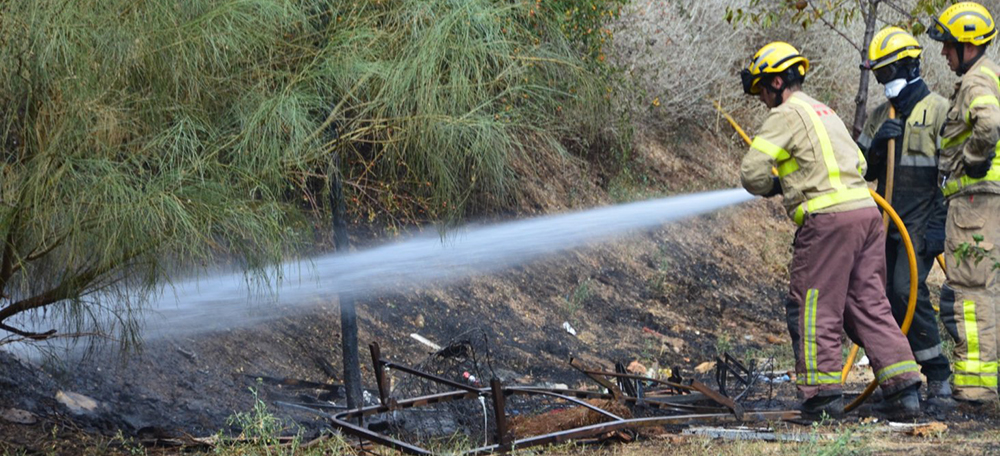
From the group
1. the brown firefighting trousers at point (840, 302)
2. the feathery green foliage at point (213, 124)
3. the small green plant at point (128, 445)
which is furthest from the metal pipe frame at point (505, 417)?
the small green plant at point (128, 445)

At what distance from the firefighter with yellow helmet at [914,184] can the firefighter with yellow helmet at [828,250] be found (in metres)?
0.56

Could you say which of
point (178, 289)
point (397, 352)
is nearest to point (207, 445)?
point (178, 289)

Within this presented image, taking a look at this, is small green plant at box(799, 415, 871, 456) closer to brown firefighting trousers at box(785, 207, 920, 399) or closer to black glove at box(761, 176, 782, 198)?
brown firefighting trousers at box(785, 207, 920, 399)

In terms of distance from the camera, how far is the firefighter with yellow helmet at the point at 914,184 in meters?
5.54

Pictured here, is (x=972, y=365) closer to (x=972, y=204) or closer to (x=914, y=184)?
(x=972, y=204)

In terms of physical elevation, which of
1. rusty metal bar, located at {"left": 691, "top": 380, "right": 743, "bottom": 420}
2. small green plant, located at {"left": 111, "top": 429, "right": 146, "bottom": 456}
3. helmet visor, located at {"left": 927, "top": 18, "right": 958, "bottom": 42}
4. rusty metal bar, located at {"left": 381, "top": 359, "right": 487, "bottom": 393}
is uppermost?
helmet visor, located at {"left": 927, "top": 18, "right": 958, "bottom": 42}

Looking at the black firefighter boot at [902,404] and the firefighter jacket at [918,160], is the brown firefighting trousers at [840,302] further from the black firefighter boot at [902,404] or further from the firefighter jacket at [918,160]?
the firefighter jacket at [918,160]

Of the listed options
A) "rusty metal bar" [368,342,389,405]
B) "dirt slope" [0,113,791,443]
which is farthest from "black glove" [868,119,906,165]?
"rusty metal bar" [368,342,389,405]

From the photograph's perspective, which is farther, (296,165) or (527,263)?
(527,263)

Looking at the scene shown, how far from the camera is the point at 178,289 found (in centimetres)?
539

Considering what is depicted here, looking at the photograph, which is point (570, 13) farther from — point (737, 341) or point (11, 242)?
point (11, 242)

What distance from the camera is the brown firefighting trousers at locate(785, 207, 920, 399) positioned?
490cm

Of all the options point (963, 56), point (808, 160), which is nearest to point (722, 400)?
point (808, 160)

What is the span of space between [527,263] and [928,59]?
Answer: 29.1 ft
